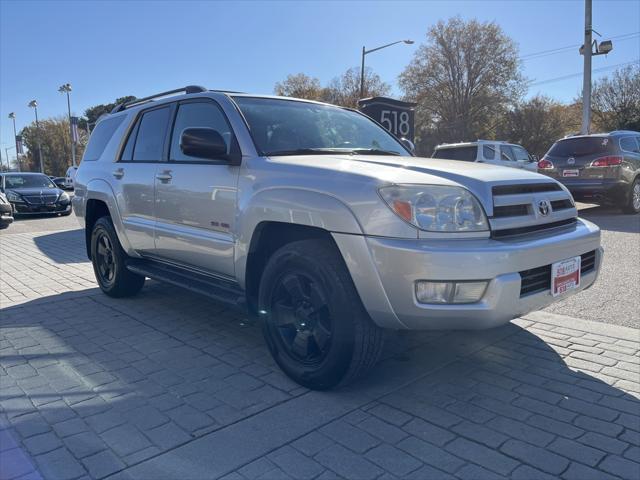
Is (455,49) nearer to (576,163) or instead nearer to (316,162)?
(576,163)

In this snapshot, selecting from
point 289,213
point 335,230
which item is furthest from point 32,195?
point 335,230

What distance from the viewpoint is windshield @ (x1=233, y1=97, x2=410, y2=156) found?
3.58 metres

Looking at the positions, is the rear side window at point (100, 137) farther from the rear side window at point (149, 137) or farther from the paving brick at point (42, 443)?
the paving brick at point (42, 443)

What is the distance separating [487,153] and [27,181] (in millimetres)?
14479

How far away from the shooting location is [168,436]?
2602 millimetres

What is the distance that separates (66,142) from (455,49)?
4754 centimetres

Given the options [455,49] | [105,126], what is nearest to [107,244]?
[105,126]

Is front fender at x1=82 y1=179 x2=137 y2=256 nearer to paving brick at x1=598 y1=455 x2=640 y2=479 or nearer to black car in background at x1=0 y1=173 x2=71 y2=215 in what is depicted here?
paving brick at x1=598 y1=455 x2=640 y2=479

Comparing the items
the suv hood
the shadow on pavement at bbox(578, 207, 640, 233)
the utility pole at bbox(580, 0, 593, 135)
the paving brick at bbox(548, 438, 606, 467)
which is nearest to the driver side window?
the suv hood

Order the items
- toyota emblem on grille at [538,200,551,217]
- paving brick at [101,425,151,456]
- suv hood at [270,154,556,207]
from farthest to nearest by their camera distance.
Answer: toyota emblem on grille at [538,200,551,217] < suv hood at [270,154,556,207] < paving brick at [101,425,151,456]

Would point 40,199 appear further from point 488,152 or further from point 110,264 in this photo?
point 488,152

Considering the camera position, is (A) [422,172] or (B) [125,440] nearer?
(B) [125,440]

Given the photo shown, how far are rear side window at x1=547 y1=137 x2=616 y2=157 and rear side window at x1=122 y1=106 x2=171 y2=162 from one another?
9189 millimetres

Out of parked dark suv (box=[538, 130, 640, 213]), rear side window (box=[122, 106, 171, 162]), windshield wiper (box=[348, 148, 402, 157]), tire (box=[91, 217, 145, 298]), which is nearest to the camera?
windshield wiper (box=[348, 148, 402, 157])
